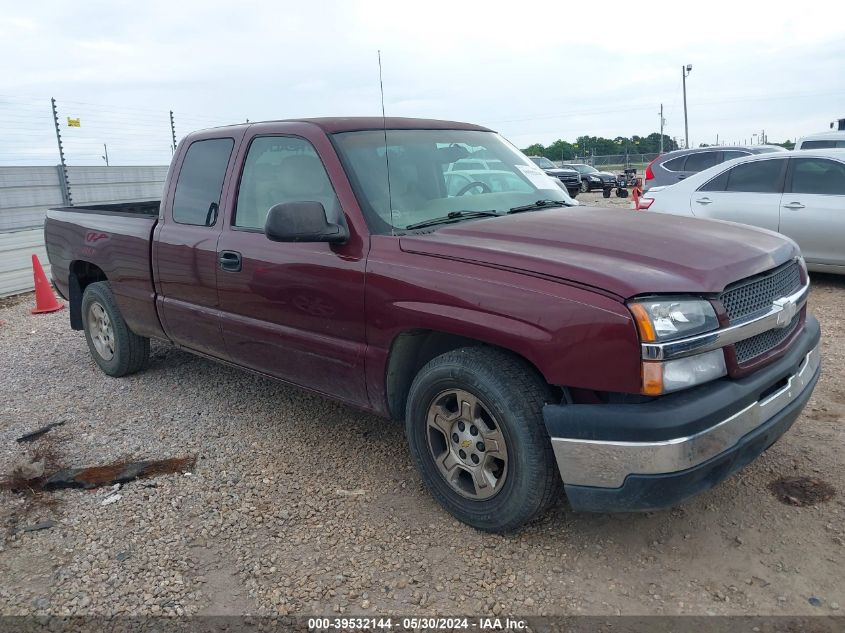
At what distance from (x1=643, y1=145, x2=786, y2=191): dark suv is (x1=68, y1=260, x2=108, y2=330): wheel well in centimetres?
1026

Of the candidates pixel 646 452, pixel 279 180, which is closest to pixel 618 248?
pixel 646 452

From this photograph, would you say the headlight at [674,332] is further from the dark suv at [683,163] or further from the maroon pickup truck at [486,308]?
the dark suv at [683,163]

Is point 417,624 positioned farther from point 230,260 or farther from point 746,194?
point 746,194

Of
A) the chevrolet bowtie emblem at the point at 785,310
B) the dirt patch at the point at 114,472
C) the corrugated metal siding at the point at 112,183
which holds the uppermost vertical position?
the corrugated metal siding at the point at 112,183

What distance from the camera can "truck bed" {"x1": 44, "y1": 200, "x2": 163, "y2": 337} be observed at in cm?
472

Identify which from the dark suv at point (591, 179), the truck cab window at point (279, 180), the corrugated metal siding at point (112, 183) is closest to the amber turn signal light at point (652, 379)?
the truck cab window at point (279, 180)

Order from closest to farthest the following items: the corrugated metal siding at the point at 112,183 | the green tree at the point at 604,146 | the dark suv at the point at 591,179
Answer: the corrugated metal siding at the point at 112,183 → the dark suv at the point at 591,179 → the green tree at the point at 604,146

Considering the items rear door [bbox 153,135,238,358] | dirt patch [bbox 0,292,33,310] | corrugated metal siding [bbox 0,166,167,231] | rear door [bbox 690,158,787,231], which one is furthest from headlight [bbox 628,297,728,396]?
corrugated metal siding [bbox 0,166,167,231]

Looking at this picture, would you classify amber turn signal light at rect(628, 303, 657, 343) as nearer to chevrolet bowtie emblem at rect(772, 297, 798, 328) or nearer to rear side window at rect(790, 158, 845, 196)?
chevrolet bowtie emblem at rect(772, 297, 798, 328)

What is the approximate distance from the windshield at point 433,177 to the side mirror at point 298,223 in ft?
0.79

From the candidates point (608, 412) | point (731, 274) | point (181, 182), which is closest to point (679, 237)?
point (731, 274)

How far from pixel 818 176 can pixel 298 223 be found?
6.40 m

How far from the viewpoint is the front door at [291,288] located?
335 centimetres

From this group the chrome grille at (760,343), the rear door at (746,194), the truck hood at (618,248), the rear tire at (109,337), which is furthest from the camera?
the rear door at (746,194)
